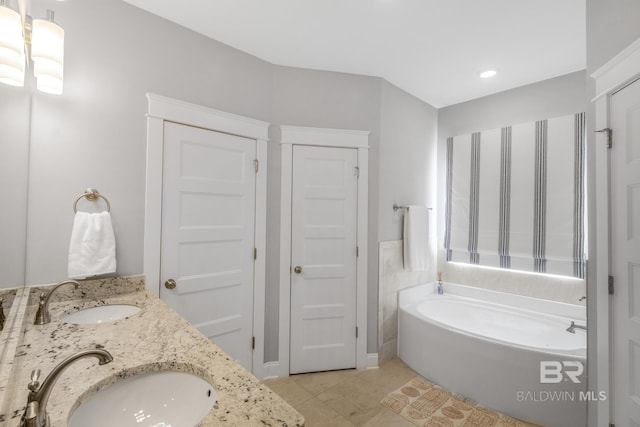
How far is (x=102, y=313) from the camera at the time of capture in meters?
1.50

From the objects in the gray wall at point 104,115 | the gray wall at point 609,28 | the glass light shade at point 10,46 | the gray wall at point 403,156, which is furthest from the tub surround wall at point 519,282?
the glass light shade at point 10,46

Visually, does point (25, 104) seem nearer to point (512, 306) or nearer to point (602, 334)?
point (602, 334)

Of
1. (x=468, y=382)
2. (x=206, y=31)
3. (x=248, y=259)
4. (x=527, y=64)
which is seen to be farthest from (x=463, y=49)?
(x=468, y=382)

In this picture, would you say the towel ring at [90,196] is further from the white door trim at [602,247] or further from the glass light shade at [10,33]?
the white door trim at [602,247]

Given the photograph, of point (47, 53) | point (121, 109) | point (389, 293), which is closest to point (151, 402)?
point (47, 53)

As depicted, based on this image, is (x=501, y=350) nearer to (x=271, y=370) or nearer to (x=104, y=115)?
(x=271, y=370)

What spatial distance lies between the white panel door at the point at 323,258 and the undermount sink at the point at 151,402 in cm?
158

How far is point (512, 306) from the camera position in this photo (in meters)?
2.80

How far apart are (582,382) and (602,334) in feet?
2.07

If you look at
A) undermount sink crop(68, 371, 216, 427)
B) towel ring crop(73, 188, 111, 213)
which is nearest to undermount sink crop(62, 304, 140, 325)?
towel ring crop(73, 188, 111, 213)

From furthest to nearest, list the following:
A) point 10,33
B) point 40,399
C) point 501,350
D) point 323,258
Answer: point 323,258 → point 501,350 → point 10,33 → point 40,399

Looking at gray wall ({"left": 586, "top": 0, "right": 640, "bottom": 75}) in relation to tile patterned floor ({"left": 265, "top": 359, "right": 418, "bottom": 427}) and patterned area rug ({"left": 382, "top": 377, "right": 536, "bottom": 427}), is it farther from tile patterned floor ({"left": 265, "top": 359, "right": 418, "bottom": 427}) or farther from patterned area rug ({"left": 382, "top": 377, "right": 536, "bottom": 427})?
tile patterned floor ({"left": 265, "top": 359, "right": 418, "bottom": 427})

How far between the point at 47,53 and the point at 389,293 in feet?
9.30

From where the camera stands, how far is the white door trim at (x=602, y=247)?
1.42m
